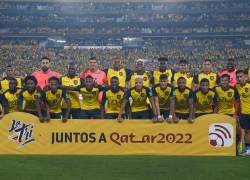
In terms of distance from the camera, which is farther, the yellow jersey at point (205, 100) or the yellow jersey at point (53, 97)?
the yellow jersey at point (53, 97)

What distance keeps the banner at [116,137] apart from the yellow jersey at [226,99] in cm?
62

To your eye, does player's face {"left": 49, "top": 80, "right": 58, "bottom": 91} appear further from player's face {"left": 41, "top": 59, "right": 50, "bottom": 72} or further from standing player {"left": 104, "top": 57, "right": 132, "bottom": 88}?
standing player {"left": 104, "top": 57, "right": 132, "bottom": 88}

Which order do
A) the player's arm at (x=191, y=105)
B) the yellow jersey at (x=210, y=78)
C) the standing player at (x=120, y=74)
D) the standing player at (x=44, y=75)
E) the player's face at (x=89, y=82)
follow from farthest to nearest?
the standing player at (x=120, y=74)
the yellow jersey at (x=210, y=78)
the standing player at (x=44, y=75)
the player's face at (x=89, y=82)
the player's arm at (x=191, y=105)

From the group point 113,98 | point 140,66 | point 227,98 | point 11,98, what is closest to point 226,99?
point 227,98

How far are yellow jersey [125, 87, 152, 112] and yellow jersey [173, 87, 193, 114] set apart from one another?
2.07ft

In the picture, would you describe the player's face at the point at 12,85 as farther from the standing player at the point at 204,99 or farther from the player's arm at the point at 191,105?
the standing player at the point at 204,99

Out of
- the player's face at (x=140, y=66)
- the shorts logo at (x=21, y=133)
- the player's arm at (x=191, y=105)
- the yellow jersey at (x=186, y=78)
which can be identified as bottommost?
the shorts logo at (x=21, y=133)

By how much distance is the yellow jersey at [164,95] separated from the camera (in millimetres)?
10957

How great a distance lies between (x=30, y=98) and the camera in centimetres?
1099

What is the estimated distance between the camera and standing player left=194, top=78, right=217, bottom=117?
10602mm

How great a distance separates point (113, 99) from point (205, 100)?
2.07 meters
